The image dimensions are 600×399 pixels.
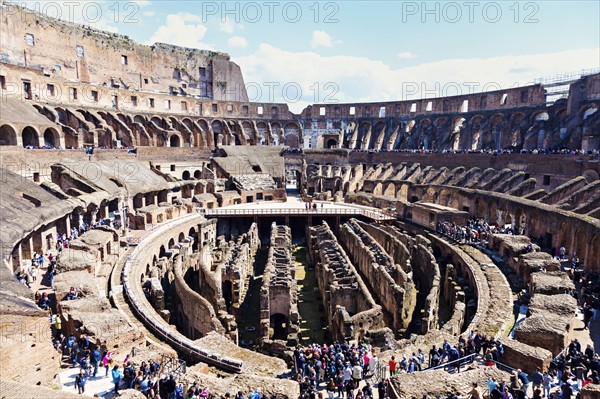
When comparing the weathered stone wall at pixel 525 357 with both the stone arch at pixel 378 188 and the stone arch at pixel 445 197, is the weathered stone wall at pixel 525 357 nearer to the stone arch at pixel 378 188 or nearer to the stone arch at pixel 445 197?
the stone arch at pixel 445 197

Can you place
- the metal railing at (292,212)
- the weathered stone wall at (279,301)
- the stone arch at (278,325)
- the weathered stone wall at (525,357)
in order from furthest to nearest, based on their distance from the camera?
the metal railing at (292,212) < the stone arch at (278,325) < the weathered stone wall at (279,301) < the weathered stone wall at (525,357)

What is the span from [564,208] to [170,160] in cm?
3682

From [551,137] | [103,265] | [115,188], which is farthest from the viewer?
[551,137]

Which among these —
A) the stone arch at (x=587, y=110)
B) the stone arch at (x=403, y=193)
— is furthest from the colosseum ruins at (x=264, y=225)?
the stone arch at (x=403, y=193)

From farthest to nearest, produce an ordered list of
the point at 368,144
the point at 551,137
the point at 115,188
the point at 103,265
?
the point at 368,144, the point at 551,137, the point at 115,188, the point at 103,265

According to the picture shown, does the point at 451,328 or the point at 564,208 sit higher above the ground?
the point at 564,208

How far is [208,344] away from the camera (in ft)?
46.2

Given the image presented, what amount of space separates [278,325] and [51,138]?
1191 inches

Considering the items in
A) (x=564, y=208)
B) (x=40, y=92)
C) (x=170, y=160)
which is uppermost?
(x=40, y=92)

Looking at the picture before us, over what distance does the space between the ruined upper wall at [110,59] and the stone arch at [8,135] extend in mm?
13070

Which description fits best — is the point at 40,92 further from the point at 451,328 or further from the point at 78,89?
the point at 451,328

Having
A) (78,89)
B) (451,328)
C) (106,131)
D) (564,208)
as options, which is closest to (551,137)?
(564,208)

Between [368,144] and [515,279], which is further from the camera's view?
[368,144]

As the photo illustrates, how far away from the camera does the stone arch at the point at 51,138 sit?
124 feet
